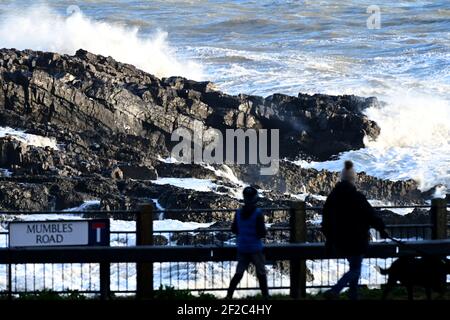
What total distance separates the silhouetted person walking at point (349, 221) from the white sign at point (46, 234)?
8.91ft

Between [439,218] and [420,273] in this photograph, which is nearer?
[420,273]

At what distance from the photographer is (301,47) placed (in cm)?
5872

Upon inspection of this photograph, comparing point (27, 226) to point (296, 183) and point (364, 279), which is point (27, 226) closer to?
point (364, 279)

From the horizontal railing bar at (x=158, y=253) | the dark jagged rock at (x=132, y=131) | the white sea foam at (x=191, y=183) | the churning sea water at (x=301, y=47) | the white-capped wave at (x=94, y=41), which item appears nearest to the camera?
the horizontal railing bar at (x=158, y=253)

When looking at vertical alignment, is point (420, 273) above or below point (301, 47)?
below

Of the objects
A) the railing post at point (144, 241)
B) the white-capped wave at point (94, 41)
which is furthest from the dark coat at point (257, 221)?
the white-capped wave at point (94, 41)

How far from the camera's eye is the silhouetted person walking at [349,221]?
12.0 meters

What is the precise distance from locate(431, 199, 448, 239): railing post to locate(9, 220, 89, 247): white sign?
12.7 ft

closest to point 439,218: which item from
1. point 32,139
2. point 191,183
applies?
point 191,183

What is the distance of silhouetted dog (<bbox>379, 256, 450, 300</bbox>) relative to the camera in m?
12.2

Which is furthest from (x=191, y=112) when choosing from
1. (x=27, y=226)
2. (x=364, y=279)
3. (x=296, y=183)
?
(x=27, y=226)

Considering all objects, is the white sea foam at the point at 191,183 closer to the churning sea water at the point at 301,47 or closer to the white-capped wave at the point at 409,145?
the white-capped wave at the point at 409,145

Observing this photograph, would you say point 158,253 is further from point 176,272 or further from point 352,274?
point 176,272

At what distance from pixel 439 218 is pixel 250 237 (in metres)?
2.89
